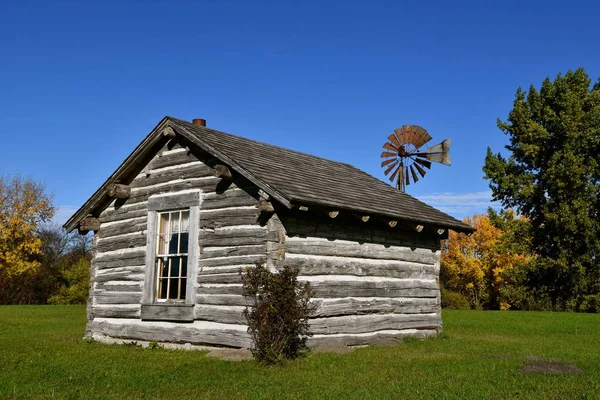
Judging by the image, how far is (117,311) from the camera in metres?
14.3

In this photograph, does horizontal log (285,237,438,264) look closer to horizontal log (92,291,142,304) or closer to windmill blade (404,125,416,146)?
horizontal log (92,291,142,304)

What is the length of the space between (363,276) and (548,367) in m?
4.33

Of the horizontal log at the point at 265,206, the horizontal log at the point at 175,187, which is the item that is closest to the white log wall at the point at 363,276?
the horizontal log at the point at 265,206

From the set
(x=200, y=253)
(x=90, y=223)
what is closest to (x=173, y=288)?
(x=200, y=253)

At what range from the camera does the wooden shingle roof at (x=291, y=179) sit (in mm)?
11734

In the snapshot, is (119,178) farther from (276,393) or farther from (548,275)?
(548,275)

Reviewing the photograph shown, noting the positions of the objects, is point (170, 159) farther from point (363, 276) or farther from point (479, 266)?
point (479, 266)

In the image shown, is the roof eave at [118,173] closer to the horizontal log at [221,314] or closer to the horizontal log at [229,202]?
the horizontal log at [229,202]

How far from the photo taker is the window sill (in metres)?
12.5

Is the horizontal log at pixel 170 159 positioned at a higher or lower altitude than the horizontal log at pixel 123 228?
higher

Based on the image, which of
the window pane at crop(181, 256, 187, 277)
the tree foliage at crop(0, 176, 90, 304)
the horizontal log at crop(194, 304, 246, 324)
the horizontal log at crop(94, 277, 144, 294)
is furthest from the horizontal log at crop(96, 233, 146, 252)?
the tree foliage at crop(0, 176, 90, 304)

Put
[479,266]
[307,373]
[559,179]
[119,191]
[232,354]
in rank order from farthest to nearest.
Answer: [479,266], [559,179], [119,191], [232,354], [307,373]

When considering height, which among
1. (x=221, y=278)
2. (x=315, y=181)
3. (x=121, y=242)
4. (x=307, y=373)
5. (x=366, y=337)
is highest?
(x=315, y=181)

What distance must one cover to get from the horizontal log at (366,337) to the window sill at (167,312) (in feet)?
8.29
